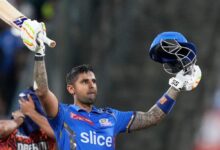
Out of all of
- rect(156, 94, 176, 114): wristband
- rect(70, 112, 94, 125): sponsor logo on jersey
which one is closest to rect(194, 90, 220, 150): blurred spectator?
rect(156, 94, 176, 114): wristband

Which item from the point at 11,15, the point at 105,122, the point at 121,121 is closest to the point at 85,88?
the point at 105,122

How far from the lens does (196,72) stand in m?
13.0

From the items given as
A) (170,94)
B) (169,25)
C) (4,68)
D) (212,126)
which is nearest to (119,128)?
(170,94)

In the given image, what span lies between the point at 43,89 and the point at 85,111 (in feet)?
1.78

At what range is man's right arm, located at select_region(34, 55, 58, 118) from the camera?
40.1 feet

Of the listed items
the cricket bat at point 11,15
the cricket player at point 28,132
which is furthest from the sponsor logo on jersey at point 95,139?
the cricket bat at point 11,15

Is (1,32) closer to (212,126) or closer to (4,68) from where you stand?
(4,68)

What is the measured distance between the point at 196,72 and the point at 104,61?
411 centimetres

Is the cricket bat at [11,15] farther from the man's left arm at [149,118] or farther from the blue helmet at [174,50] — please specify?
the man's left arm at [149,118]

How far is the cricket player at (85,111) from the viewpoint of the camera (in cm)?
1225

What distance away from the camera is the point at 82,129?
12.5 m

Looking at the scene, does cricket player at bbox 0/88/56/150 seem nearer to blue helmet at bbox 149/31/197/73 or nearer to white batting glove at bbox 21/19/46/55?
white batting glove at bbox 21/19/46/55

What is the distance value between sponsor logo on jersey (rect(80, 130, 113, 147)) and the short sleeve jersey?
57cm

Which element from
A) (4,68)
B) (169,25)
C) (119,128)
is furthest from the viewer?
(4,68)
